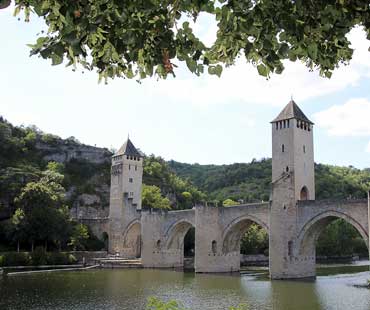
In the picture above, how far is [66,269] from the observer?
125 ft

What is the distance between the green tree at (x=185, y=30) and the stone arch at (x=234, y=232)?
33.6 meters

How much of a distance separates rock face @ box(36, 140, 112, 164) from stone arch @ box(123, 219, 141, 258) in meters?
25.5

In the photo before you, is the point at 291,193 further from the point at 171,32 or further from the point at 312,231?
the point at 171,32

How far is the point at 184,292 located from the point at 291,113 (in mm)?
15981

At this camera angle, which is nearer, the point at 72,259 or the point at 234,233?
the point at 234,233

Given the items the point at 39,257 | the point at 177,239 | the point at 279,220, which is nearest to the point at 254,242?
the point at 177,239

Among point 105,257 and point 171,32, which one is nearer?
point 171,32

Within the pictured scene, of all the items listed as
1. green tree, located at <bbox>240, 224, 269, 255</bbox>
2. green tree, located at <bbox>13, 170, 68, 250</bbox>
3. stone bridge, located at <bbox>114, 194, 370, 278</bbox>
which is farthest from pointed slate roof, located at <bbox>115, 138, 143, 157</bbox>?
green tree, located at <bbox>240, 224, 269, 255</bbox>

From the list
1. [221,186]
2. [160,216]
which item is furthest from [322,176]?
[160,216]

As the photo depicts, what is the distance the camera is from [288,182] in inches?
1296

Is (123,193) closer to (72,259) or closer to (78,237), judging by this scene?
(78,237)

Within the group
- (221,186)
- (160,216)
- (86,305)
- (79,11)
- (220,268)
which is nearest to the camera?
(79,11)

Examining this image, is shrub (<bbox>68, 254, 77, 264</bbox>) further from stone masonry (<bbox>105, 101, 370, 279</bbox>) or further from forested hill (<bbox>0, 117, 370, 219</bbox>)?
forested hill (<bbox>0, 117, 370, 219</bbox>)

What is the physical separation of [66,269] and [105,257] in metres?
8.84
